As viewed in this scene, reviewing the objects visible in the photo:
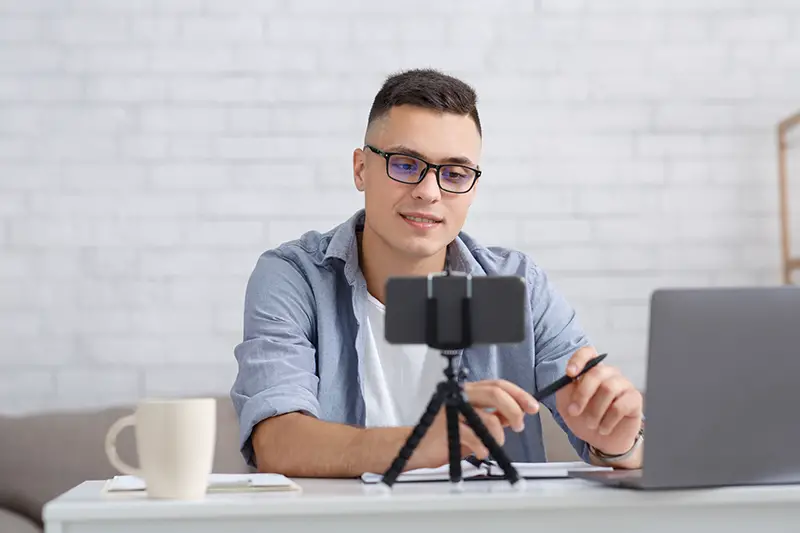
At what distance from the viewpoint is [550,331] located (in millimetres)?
2104

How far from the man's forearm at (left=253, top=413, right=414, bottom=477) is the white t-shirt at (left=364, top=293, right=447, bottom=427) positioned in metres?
0.42

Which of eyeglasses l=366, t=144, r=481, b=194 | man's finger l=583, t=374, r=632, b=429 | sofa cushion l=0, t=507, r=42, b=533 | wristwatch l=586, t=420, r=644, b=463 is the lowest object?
sofa cushion l=0, t=507, r=42, b=533

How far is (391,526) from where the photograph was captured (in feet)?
3.39

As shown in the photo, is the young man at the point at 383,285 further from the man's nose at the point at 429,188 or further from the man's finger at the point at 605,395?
the man's finger at the point at 605,395

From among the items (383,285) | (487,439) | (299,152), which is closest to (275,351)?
(383,285)

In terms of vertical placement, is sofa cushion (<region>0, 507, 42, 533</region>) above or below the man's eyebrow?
below

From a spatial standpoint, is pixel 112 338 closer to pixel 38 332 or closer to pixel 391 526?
pixel 38 332

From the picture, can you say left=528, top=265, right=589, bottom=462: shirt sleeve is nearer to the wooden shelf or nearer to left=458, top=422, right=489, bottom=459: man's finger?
left=458, top=422, right=489, bottom=459: man's finger

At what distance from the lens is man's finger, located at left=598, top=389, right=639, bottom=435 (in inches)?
54.7

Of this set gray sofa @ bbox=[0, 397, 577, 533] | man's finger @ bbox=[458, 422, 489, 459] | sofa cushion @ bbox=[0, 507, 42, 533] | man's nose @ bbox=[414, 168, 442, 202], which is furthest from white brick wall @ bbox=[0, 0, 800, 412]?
man's finger @ bbox=[458, 422, 489, 459]

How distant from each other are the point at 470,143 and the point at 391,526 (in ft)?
3.57

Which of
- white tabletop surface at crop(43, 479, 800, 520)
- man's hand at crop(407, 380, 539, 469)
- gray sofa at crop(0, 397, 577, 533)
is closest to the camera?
white tabletop surface at crop(43, 479, 800, 520)

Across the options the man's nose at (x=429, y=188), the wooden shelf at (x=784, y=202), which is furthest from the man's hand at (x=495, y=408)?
the wooden shelf at (x=784, y=202)

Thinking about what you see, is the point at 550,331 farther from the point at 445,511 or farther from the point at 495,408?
the point at 445,511
